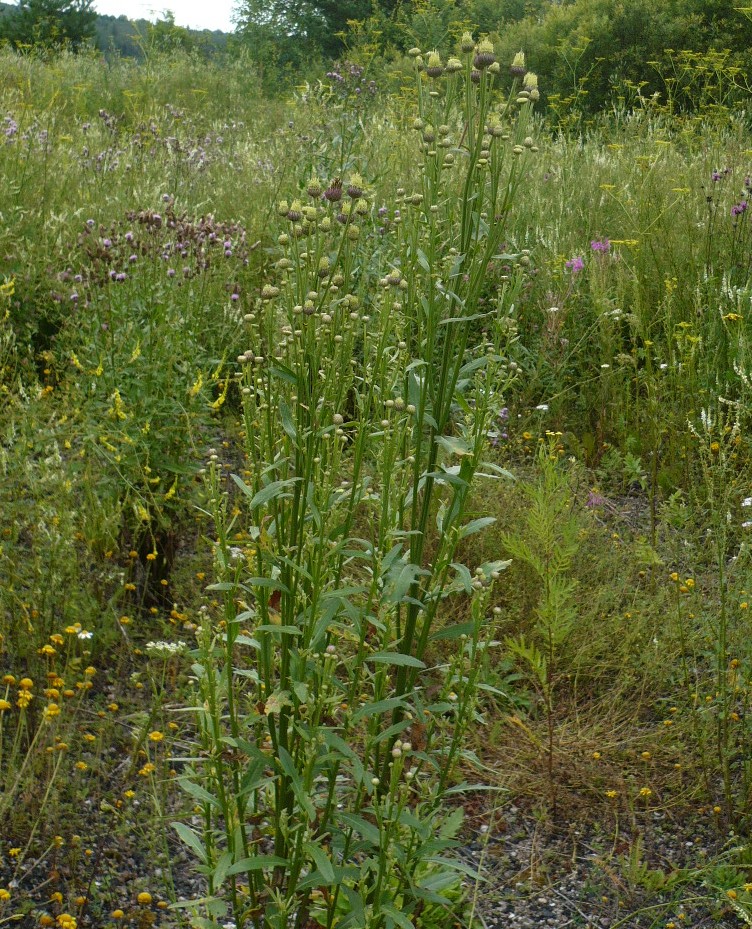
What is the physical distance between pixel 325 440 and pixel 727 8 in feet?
40.3

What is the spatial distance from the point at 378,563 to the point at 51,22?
21266 mm

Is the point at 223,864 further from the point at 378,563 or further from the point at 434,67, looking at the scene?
the point at 434,67

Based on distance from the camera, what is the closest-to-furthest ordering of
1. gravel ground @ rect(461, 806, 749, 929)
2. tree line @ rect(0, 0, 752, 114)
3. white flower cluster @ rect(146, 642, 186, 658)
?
gravel ground @ rect(461, 806, 749, 929) < white flower cluster @ rect(146, 642, 186, 658) < tree line @ rect(0, 0, 752, 114)

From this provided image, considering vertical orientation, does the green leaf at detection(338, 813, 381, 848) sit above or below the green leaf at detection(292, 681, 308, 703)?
below

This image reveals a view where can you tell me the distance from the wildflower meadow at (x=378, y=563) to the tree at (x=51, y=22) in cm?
1453

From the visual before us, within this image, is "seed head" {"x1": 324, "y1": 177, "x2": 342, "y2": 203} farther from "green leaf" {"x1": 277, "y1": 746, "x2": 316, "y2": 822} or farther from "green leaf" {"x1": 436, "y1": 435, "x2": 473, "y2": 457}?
"green leaf" {"x1": 277, "y1": 746, "x2": 316, "y2": 822}

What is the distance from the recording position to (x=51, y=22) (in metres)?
19.8

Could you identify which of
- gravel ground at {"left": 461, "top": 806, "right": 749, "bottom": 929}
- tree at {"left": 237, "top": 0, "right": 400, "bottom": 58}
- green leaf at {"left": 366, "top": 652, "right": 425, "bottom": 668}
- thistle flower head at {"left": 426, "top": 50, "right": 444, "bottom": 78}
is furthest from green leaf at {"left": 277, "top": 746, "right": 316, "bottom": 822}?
tree at {"left": 237, "top": 0, "right": 400, "bottom": 58}

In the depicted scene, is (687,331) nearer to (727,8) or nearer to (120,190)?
(120,190)

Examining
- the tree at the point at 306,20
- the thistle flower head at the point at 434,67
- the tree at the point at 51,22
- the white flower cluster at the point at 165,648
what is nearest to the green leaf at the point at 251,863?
the white flower cluster at the point at 165,648

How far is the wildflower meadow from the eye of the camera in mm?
1805

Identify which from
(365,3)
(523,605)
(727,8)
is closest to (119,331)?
(523,605)

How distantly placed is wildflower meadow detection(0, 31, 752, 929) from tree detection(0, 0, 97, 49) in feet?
47.7

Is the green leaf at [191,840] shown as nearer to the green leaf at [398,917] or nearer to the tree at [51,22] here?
the green leaf at [398,917]
